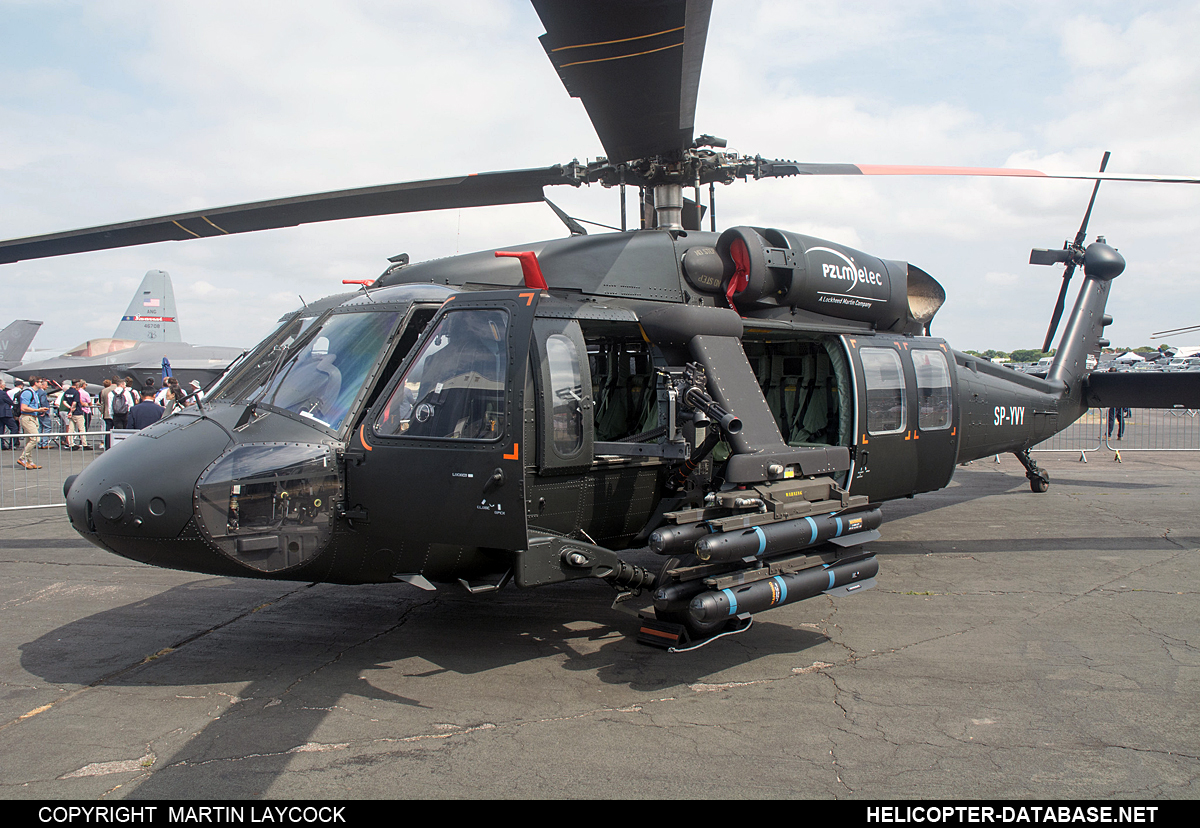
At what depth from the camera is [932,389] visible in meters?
7.73

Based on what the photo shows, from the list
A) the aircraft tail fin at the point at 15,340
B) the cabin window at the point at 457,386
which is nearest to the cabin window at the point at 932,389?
the cabin window at the point at 457,386

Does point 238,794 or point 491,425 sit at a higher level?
point 491,425

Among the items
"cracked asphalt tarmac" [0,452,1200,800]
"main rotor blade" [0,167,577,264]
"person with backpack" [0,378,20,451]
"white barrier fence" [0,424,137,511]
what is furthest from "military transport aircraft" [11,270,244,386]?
"cracked asphalt tarmac" [0,452,1200,800]

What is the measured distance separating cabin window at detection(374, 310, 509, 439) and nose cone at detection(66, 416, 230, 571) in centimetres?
107

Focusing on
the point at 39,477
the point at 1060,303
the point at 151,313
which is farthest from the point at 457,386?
the point at 151,313

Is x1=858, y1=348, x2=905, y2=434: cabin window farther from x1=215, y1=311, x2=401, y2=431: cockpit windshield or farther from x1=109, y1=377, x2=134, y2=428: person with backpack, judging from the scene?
x1=109, y1=377, x2=134, y2=428: person with backpack

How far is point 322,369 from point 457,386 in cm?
102

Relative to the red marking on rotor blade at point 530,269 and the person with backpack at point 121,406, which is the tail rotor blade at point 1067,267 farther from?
the person with backpack at point 121,406

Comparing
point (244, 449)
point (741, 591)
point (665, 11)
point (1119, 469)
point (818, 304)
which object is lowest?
point (1119, 469)

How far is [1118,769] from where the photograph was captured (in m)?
3.55

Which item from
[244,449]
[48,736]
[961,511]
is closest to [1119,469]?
[961,511]

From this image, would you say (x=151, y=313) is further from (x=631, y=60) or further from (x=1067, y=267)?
(x=631, y=60)

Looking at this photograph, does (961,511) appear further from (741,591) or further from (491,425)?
(491,425)
